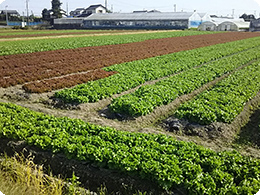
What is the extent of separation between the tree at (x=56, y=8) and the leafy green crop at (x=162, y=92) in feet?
293

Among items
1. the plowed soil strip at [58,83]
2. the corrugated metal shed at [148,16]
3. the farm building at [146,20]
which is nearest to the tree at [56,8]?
the farm building at [146,20]

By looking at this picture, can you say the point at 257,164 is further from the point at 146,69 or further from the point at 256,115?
the point at 146,69

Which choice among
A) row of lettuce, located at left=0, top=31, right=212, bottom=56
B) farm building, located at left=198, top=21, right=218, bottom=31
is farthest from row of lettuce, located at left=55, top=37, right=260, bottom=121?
farm building, located at left=198, top=21, right=218, bottom=31

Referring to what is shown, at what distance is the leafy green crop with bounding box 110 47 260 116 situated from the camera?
982cm

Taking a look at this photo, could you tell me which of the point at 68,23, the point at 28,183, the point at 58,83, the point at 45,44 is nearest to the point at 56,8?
the point at 68,23

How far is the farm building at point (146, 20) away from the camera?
71.9m

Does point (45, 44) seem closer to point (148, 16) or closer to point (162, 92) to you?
point (162, 92)

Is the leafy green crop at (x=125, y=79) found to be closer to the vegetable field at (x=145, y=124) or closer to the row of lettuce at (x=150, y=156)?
the vegetable field at (x=145, y=124)

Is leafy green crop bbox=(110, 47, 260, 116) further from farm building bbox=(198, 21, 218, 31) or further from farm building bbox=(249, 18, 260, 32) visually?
farm building bbox=(249, 18, 260, 32)

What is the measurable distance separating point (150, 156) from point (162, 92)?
5.37m

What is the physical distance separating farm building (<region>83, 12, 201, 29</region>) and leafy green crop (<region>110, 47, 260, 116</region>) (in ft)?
192

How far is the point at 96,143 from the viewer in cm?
680

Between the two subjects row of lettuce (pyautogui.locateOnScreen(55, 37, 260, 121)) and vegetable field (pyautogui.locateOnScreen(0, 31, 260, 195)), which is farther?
row of lettuce (pyautogui.locateOnScreen(55, 37, 260, 121))

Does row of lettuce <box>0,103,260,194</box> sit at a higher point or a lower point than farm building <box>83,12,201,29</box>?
lower
